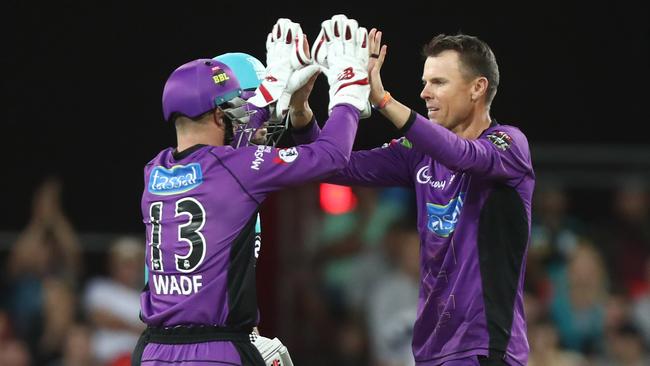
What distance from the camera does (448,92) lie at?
17.9ft

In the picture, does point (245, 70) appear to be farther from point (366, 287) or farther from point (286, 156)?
point (366, 287)

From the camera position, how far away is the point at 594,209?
36.8 ft

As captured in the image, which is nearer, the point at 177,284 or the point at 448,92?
the point at 177,284

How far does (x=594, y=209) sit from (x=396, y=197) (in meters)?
2.06

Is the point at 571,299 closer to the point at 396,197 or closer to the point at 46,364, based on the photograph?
the point at 396,197

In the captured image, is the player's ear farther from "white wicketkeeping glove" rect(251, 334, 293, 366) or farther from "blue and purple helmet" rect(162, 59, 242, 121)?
"white wicketkeeping glove" rect(251, 334, 293, 366)

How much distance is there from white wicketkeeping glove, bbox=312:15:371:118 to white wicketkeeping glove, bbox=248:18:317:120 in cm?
21

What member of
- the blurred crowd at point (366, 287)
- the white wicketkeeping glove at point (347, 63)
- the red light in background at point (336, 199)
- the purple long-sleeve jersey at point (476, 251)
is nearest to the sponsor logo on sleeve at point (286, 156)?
the white wicketkeeping glove at point (347, 63)

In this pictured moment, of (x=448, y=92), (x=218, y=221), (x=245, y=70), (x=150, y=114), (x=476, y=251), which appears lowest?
(x=150, y=114)

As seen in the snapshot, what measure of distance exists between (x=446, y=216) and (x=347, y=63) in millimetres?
865

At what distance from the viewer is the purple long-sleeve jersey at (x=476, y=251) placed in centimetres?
512

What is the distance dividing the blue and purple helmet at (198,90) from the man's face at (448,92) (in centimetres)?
96

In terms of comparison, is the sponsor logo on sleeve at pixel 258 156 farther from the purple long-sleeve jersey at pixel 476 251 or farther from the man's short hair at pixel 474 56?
the man's short hair at pixel 474 56

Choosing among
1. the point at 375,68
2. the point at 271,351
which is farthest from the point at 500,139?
the point at 271,351
